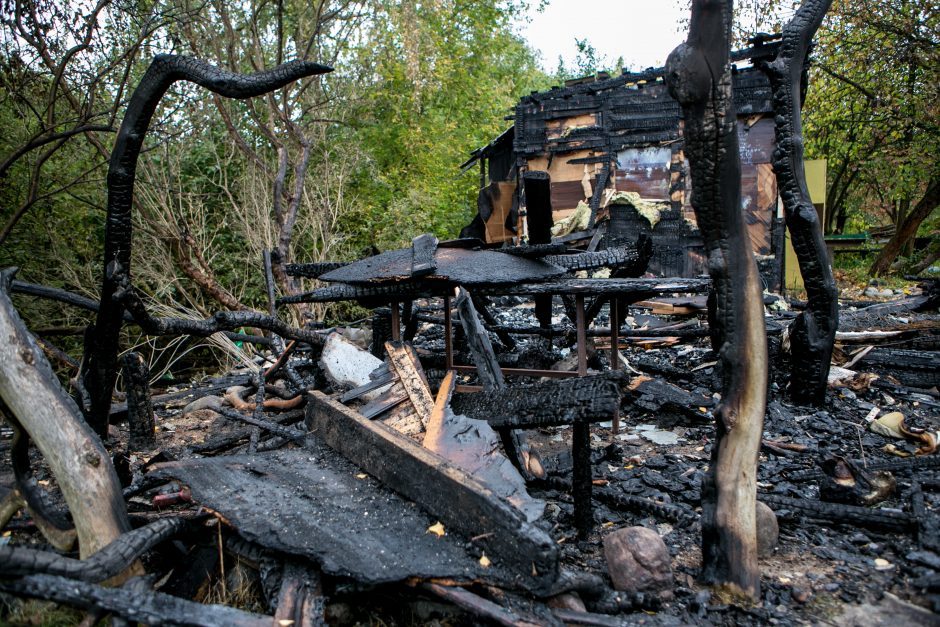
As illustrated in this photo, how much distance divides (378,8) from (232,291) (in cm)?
595

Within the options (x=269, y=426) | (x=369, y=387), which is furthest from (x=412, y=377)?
(x=269, y=426)

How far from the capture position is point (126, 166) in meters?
2.92

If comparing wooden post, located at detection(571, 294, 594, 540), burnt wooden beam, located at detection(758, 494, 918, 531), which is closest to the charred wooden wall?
burnt wooden beam, located at detection(758, 494, 918, 531)

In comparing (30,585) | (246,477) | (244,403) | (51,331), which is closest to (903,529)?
(246,477)

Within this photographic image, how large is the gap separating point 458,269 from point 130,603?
10.4 ft

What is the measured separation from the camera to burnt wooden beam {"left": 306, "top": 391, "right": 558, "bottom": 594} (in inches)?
92.7

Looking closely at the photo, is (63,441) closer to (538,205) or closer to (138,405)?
(138,405)

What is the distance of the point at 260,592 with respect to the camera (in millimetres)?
2818

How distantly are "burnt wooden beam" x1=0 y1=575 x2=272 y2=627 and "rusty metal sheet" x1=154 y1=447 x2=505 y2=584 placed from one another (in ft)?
1.27

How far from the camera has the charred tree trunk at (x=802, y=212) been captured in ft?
15.8

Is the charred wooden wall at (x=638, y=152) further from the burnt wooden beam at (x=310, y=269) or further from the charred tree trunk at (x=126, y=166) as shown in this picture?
the charred tree trunk at (x=126, y=166)

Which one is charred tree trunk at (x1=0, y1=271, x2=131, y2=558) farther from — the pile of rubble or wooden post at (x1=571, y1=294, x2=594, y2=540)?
wooden post at (x1=571, y1=294, x2=594, y2=540)

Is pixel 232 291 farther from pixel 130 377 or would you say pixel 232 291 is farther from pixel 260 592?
pixel 260 592

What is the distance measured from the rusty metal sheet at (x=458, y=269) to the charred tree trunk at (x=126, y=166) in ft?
6.30
